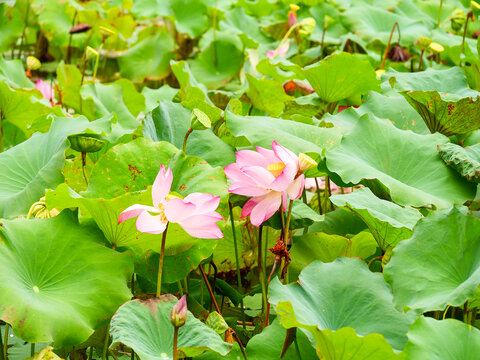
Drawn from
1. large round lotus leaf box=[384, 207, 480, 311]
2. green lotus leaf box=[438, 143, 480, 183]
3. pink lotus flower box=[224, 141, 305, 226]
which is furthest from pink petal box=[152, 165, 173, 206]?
green lotus leaf box=[438, 143, 480, 183]

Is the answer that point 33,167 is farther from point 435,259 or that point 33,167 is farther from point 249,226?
point 435,259

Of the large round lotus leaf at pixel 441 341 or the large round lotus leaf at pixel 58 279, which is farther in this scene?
the large round lotus leaf at pixel 58 279

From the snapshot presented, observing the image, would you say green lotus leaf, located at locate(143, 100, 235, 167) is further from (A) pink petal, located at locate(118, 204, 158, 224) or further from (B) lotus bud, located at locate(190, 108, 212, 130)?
(A) pink petal, located at locate(118, 204, 158, 224)

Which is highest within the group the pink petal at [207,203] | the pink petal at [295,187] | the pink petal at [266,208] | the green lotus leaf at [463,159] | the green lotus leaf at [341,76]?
the pink petal at [207,203]

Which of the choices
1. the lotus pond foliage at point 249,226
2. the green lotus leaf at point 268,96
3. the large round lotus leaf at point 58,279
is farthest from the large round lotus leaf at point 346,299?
the green lotus leaf at point 268,96

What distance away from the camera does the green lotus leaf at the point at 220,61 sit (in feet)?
9.86

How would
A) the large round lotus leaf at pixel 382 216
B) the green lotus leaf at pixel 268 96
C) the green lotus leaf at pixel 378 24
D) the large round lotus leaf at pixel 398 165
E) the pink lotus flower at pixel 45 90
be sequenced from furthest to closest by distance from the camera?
the green lotus leaf at pixel 378 24
the pink lotus flower at pixel 45 90
the green lotus leaf at pixel 268 96
the large round lotus leaf at pixel 398 165
the large round lotus leaf at pixel 382 216

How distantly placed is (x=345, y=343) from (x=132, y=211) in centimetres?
33

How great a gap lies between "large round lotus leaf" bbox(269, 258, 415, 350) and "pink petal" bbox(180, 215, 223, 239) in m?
0.11

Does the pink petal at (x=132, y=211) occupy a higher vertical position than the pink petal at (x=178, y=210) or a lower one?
lower

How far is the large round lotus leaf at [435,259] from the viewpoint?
89 cm

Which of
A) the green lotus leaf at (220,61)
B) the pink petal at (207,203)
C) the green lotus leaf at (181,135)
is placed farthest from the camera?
the green lotus leaf at (220,61)

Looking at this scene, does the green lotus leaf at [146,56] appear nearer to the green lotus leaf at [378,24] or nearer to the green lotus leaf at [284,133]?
the green lotus leaf at [378,24]

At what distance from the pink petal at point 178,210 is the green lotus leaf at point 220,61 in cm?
215
